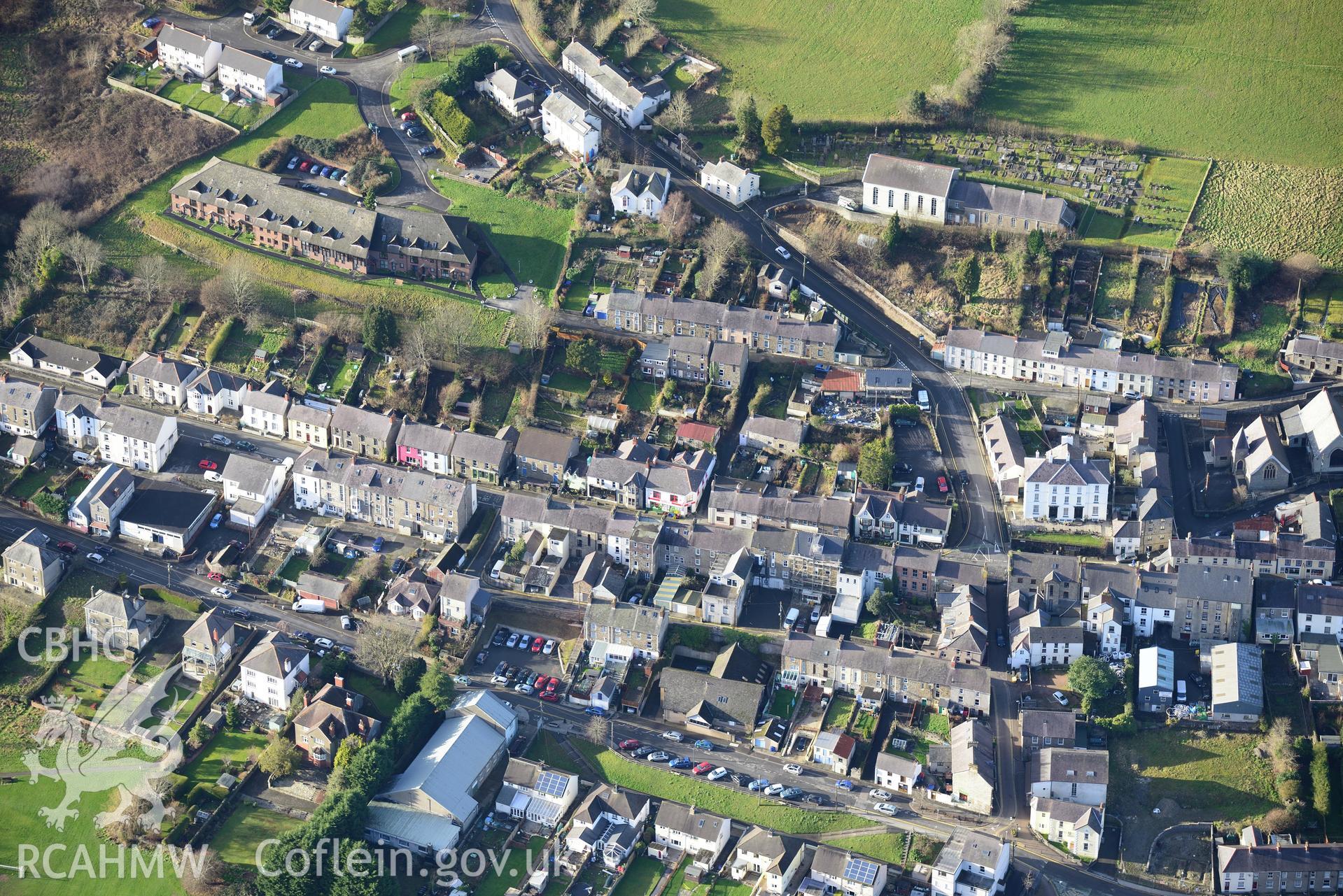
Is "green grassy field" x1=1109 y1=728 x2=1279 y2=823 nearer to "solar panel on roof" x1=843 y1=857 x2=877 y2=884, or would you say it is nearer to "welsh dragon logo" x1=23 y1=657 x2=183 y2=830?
"solar panel on roof" x1=843 y1=857 x2=877 y2=884

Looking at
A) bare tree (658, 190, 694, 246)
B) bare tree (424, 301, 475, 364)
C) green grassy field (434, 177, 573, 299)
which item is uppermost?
bare tree (658, 190, 694, 246)

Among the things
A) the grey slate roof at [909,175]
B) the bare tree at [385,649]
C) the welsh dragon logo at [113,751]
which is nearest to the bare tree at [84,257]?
the welsh dragon logo at [113,751]

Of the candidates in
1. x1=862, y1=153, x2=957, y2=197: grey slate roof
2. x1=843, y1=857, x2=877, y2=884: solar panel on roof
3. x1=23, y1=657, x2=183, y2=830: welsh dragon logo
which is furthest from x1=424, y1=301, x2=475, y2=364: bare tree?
x1=843, y1=857, x2=877, y2=884: solar panel on roof

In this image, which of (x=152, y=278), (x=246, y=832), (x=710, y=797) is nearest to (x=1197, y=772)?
(x=710, y=797)

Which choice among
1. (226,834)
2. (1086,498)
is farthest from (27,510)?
(1086,498)

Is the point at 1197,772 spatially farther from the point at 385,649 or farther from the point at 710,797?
the point at 385,649

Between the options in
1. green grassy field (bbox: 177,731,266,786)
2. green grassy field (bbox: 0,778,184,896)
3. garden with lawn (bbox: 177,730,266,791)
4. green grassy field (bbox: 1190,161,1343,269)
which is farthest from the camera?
green grassy field (bbox: 1190,161,1343,269)

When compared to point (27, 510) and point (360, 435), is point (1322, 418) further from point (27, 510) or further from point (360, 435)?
point (27, 510)
